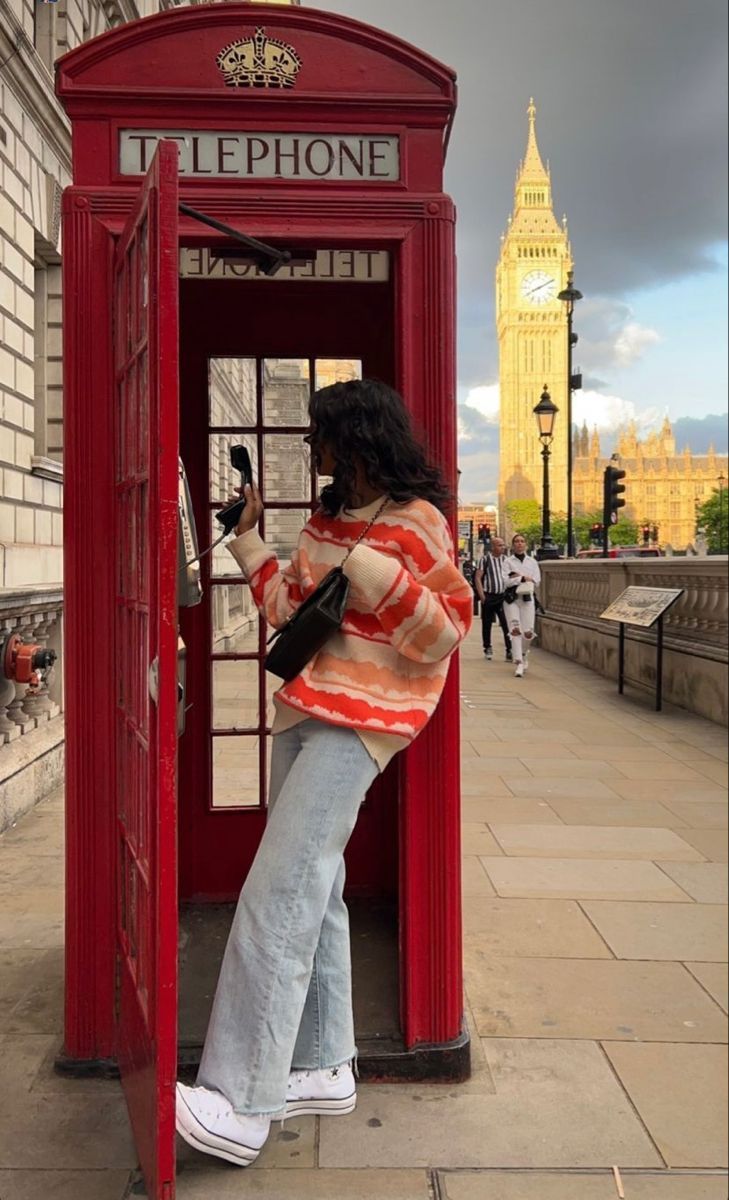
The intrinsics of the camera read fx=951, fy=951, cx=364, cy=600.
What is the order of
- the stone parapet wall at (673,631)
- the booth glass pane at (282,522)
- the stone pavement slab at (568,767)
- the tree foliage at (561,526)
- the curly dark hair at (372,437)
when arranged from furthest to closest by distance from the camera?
the tree foliage at (561,526), the stone parapet wall at (673,631), the stone pavement slab at (568,767), the booth glass pane at (282,522), the curly dark hair at (372,437)

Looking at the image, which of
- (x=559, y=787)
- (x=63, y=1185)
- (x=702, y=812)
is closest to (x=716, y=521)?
(x=559, y=787)

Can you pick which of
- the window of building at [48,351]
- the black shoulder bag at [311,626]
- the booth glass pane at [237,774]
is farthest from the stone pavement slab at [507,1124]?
the window of building at [48,351]

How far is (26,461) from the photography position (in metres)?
8.77

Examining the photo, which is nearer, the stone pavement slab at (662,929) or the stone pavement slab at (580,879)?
the stone pavement slab at (662,929)

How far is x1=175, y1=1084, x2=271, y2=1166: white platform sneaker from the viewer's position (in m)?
2.38

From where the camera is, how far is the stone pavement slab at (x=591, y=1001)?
3207 millimetres

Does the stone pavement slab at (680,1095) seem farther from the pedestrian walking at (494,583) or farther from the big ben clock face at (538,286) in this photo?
the big ben clock face at (538,286)

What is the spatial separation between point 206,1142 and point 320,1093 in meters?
0.39

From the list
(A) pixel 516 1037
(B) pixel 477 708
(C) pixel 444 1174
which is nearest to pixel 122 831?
(C) pixel 444 1174

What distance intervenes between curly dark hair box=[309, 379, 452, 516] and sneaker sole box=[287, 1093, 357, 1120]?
1.68m

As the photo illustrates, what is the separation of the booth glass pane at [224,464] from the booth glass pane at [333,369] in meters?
0.37

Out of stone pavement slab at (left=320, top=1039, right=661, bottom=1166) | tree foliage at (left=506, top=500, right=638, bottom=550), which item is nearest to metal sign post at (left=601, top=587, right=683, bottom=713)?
stone pavement slab at (left=320, top=1039, right=661, bottom=1166)

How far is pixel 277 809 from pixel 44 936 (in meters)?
2.10

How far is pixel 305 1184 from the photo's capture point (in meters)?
2.37
